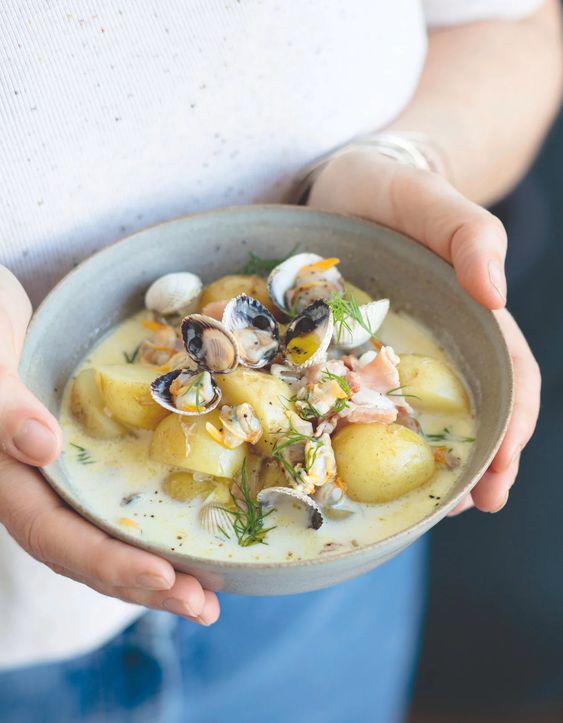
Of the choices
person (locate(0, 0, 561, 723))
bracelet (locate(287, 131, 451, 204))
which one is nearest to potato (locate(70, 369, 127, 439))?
person (locate(0, 0, 561, 723))

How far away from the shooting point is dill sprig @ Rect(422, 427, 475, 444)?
3.84ft

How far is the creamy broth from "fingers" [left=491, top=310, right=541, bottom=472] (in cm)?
6

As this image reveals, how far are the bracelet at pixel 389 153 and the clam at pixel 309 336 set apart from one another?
1.30ft

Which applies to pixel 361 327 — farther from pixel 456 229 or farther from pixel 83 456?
pixel 83 456

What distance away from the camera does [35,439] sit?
3.13ft

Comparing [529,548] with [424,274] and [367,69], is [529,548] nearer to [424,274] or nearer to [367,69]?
[424,274]

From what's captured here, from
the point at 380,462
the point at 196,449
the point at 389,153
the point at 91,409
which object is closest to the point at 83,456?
the point at 91,409

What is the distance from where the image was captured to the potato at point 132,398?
3.78 ft

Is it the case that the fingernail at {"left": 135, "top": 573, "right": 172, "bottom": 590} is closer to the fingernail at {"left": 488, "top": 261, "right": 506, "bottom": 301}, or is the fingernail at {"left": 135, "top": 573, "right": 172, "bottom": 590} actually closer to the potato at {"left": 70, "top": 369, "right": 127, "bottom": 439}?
the potato at {"left": 70, "top": 369, "right": 127, "bottom": 439}

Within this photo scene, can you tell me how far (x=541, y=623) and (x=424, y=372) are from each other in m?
1.55

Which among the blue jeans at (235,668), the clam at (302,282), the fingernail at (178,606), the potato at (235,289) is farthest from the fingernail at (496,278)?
the blue jeans at (235,668)

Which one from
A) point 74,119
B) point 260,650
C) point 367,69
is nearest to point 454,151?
point 367,69

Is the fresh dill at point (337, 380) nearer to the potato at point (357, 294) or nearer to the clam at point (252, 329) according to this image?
the clam at point (252, 329)

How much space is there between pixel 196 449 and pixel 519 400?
0.48 meters
